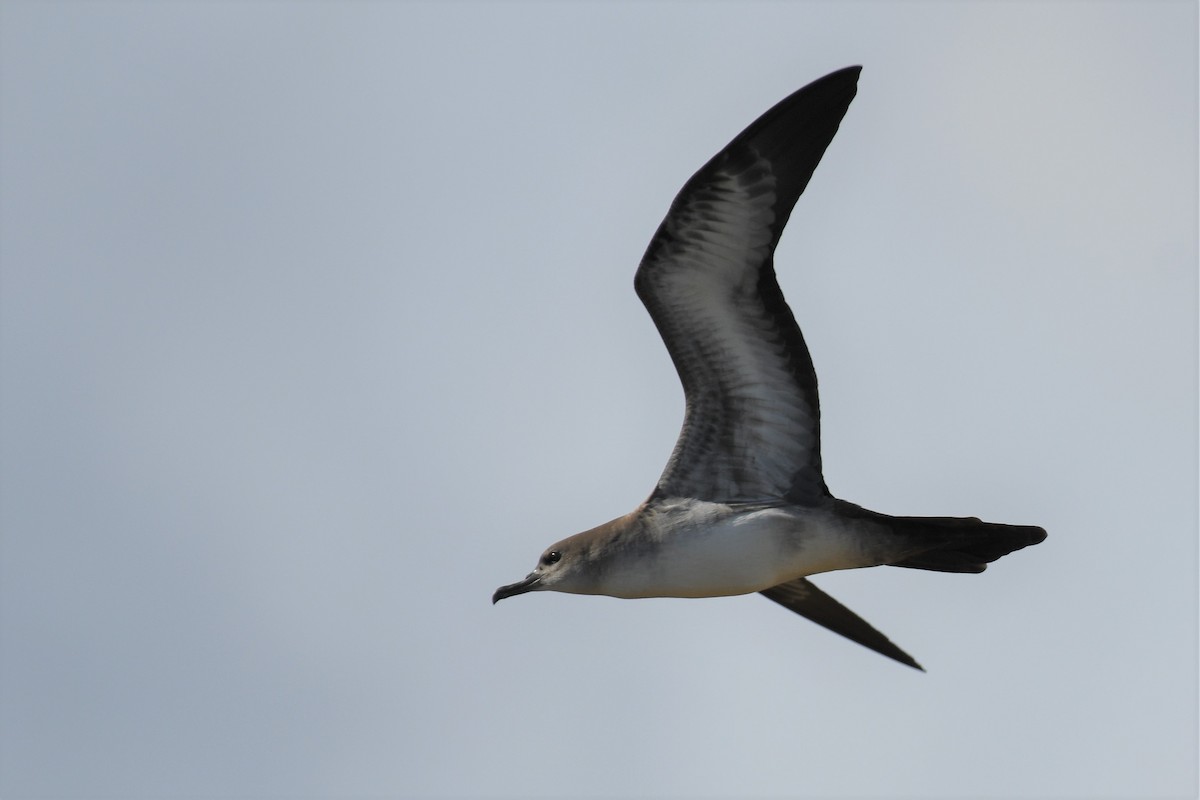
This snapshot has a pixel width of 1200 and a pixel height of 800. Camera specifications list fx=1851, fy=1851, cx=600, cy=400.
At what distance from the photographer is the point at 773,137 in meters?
13.1

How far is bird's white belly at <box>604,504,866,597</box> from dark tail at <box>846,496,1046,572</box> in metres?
0.32

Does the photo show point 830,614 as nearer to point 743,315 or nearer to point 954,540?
point 954,540

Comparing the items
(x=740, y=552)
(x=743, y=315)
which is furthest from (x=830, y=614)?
(x=743, y=315)

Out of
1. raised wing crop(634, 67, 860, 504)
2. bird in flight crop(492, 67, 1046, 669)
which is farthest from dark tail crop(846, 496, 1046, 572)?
raised wing crop(634, 67, 860, 504)

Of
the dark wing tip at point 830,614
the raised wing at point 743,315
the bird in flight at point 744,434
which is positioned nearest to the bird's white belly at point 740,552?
the bird in flight at point 744,434

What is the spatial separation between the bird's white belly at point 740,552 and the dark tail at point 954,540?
323mm

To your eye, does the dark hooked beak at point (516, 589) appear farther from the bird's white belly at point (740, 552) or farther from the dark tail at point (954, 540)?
the dark tail at point (954, 540)

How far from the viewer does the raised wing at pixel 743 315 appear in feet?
43.0

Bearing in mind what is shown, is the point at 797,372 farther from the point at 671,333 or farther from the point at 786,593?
the point at 786,593

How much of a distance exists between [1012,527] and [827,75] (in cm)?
349

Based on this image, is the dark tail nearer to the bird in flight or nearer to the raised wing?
the bird in flight

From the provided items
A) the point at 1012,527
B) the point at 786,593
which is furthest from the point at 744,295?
the point at 786,593

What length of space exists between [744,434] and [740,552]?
2.99ft

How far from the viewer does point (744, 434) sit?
14.0m
